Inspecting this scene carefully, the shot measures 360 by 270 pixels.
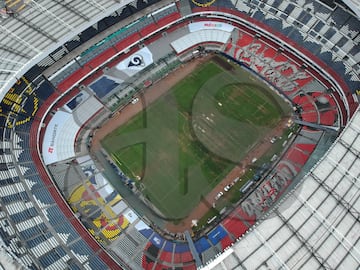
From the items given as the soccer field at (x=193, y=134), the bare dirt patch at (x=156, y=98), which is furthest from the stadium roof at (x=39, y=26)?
the soccer field at (x=193, y=134)

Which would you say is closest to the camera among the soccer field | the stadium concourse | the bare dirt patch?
the stadium concourse

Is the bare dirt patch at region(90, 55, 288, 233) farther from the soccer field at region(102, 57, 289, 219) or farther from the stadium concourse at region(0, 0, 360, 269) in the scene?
the stadium concourse at region(0, 0, 360, 269)

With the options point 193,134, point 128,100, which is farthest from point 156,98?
point 193,134

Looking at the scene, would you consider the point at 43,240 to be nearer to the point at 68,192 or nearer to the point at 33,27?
the point at 68,192

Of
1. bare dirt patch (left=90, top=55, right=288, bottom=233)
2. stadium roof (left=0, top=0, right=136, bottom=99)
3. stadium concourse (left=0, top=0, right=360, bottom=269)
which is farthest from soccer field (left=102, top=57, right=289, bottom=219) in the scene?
stadium roof (left=0, top=0, right=136, bottom=99)

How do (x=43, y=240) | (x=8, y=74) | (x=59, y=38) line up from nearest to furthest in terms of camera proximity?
(x=43, y=240)
(x=8, y=74)
(x=59, y=38)

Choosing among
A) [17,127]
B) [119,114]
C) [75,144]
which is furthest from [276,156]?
[17,127]

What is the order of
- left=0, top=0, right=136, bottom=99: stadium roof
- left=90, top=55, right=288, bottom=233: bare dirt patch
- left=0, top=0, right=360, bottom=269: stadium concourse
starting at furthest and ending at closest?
left=90, top=55, right=288, bottom=233: bare dirt patch < left=0, top=0, right=136, bottom=99: stadium roof < left=0, top=0, right=360, bottom=269: stadium concourse
